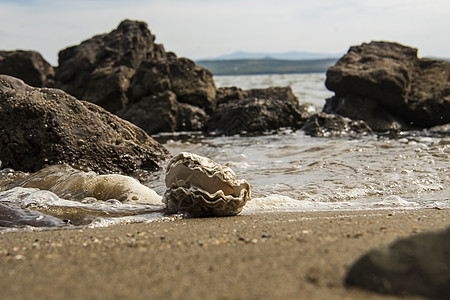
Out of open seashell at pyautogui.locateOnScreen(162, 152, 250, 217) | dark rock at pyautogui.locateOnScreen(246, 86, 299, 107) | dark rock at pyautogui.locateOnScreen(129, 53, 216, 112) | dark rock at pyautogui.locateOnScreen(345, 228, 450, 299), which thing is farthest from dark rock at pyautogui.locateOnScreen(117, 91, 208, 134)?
dark rock at pyautogui.locateOnScreen(345, 228, 450, 299)

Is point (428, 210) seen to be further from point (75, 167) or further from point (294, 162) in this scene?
→ point (75, 167)

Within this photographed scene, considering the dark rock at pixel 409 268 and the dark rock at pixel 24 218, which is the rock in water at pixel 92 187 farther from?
the dark rock at pixel 409 268

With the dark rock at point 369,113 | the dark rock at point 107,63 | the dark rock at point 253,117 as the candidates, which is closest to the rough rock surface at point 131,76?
the dark rock at point 107,63

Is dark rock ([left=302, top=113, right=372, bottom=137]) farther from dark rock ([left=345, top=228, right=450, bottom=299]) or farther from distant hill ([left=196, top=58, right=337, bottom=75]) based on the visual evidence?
distant hill ([left=196, top=58, right=337, bottom=75])

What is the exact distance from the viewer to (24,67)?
59.8 ft

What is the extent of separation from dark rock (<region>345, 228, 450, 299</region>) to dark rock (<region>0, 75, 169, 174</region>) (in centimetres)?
509

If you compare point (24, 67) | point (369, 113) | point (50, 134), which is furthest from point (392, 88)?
point (24, 67)

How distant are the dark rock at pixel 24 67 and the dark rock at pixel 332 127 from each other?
36.9 ft

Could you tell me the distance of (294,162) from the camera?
25.6ft

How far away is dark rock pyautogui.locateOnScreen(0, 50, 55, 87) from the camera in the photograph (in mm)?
17891

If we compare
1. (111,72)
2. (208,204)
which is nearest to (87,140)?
(208,204)

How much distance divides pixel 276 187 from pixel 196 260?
3.62m

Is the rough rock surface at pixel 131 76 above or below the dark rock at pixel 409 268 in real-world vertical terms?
above

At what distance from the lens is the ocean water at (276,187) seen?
4.46 m
